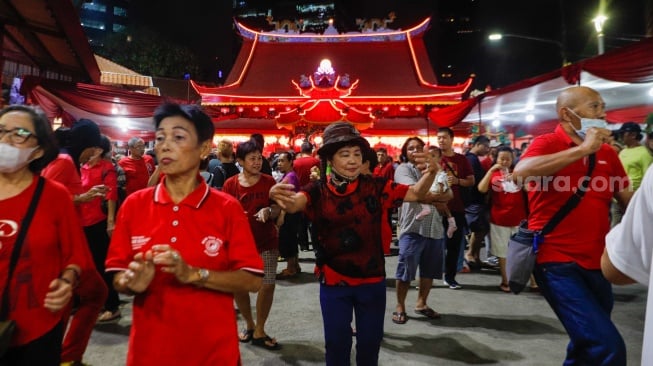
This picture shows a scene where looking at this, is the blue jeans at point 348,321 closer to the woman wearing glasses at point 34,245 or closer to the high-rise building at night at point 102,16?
the woman wearing glasses at point 34,245

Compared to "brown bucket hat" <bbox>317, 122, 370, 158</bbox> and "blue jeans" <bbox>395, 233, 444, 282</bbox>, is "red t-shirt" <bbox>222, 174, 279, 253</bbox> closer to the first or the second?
"blue jeans" <bbox>395, 233, 444, 282</bbox>

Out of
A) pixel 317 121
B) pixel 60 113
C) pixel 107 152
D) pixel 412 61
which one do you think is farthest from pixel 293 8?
pixel 107 152

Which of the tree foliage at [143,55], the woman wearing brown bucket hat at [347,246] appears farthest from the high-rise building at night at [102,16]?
the woman wearing brown bucket hat at [347,246]

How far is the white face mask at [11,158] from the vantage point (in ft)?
6.30

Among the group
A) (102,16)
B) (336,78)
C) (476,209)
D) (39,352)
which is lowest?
(39,352)

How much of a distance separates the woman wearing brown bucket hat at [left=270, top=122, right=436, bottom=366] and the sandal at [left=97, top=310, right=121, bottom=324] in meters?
3.12

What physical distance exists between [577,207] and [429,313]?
8.69ft

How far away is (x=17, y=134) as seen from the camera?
6.53 feet

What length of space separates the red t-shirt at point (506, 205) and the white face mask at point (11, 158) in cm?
565

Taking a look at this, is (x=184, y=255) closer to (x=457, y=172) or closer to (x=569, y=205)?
(x=569, y=205)

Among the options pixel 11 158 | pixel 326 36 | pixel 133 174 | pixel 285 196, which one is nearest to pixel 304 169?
pixel 133 174

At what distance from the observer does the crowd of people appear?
1.73 m

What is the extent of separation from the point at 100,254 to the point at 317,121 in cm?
1298

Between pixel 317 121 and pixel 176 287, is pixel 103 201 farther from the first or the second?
pixel 317 121
